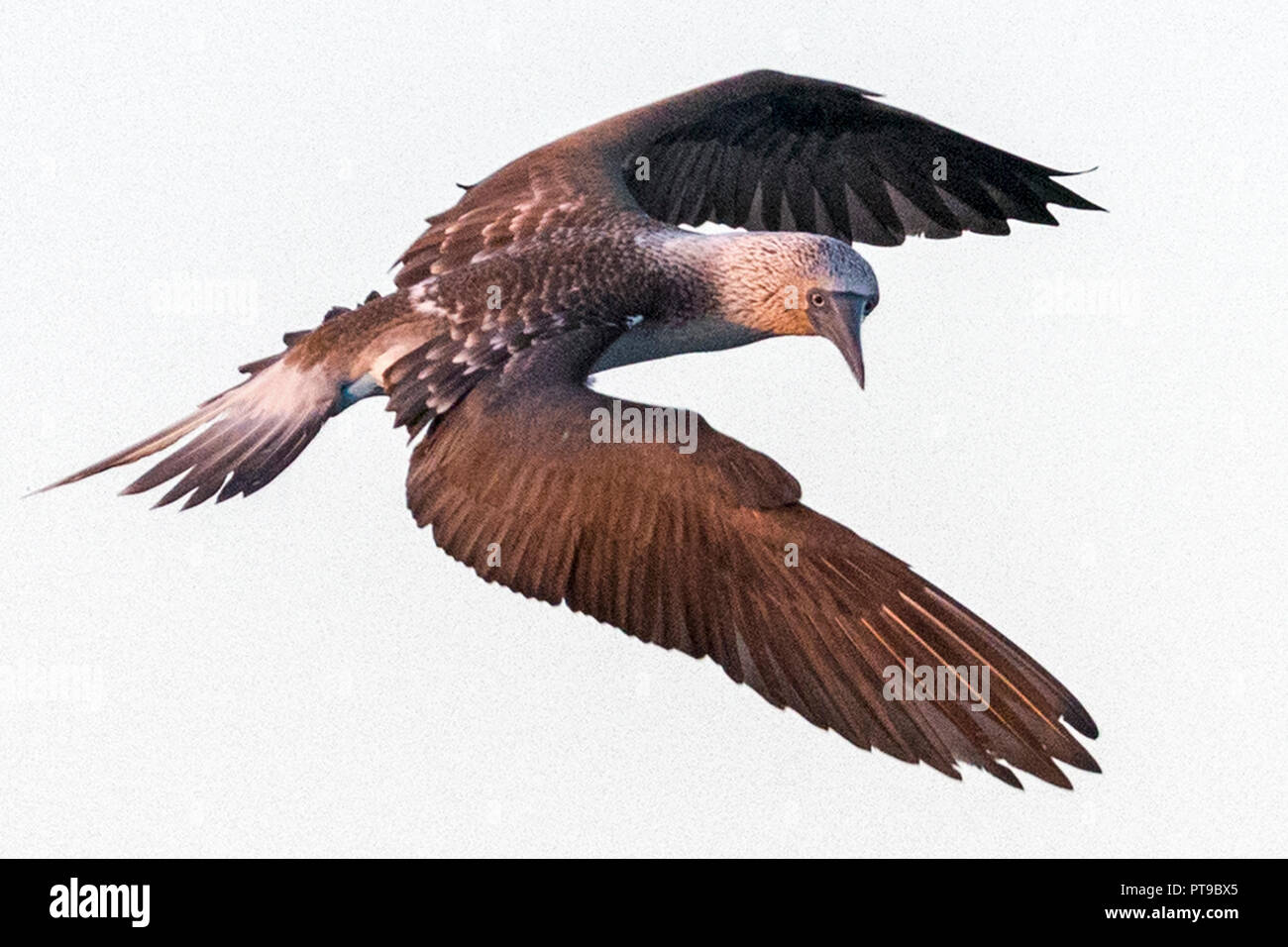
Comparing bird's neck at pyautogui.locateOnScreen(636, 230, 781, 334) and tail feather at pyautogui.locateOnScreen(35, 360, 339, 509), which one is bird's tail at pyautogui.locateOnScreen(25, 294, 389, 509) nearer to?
tail feather at pyautogui.locateOnScreen(35, 360, 339, 509)

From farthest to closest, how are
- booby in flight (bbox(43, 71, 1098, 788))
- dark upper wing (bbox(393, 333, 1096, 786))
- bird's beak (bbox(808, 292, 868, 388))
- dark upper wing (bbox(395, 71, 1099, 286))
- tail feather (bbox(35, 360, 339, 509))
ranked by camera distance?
dark upper wing (bbox(395, 71, 1099, 286)) → bird's beak (bbox(808, 292, 868, 388)) → tail feather (bbox(35, 360, 339, 509)) → booby in flight (bbox(43, 71, 1098, 788)) → dark upper wing (bbox(393, 333, 1096, 786))

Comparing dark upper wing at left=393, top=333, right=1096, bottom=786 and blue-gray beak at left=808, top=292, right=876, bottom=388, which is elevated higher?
blue-gray beak at left=808, top=292, right=876, bottom=388

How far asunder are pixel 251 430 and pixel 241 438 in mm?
52

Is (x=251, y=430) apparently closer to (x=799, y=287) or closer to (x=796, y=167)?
(x=799, y=287)

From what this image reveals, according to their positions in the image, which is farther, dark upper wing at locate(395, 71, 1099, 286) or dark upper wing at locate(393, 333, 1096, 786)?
dark upper wing at locate(395, 71, 1099, 286)

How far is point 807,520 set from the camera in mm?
6633

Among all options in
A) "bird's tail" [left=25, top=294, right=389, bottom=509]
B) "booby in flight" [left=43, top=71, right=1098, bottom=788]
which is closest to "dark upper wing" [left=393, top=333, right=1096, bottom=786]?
"booby in flight" [left=43, top=71, right=1098, bottom=788]

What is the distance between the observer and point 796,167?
9352mm

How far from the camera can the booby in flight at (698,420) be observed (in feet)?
21.0

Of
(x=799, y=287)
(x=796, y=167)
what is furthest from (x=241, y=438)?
(x=796, y=167)

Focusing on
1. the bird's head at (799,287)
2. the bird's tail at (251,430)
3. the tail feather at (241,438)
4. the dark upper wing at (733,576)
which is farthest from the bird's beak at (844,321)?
the tail feather at (241,438)

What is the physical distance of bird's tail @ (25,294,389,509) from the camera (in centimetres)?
740

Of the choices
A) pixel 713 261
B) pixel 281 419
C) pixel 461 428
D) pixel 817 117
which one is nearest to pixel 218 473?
pixel 281 419

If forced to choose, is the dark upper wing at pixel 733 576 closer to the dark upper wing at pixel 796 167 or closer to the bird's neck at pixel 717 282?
the bird's neck at pixel 717 282
